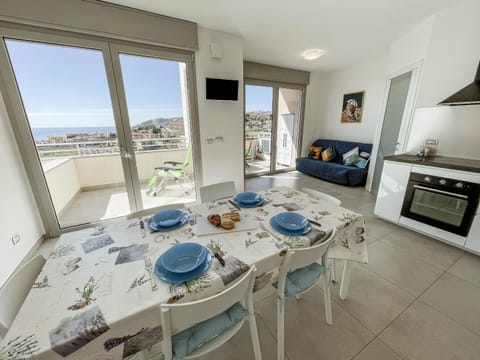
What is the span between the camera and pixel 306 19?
2473 mm

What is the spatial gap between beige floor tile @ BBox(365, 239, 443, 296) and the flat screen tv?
109 inches

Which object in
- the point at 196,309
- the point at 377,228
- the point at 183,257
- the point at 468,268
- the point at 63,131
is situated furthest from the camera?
the point at 377,228

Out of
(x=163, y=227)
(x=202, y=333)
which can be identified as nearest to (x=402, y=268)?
(x=202, y=333)

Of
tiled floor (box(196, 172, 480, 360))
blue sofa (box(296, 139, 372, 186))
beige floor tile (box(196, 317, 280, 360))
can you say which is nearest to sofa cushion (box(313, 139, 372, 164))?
blue sofa (box(296, 139, 372, 186))

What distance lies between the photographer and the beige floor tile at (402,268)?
1.68 metres

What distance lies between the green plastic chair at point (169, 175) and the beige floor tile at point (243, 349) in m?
2.46

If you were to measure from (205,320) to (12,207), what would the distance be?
96.0 inches

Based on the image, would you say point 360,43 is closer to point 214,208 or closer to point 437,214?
point 437,214

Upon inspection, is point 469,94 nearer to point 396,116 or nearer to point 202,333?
point 396,116

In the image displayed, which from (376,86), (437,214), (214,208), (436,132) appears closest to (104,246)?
(214,208)

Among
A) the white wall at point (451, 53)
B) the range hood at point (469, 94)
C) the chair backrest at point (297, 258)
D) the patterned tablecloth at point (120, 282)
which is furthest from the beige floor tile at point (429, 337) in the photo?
the white wall at point (451, 53)

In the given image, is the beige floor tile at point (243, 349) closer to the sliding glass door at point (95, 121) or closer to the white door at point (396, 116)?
the sliding glass door at point (95, 121)

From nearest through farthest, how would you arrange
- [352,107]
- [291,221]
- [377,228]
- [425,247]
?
[291,221], [425,247], [377,228], [352,107]

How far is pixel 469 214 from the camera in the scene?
6.30 ft
